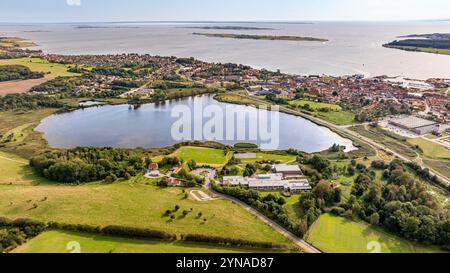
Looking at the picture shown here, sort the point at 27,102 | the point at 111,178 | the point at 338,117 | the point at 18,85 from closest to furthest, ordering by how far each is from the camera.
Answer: the point at 111,178
the point at 338,117
the point at 27,102
the point at 18,85

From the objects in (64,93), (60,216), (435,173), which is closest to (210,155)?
(60,216)

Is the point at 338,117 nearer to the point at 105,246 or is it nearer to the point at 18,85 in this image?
the point at 105,246

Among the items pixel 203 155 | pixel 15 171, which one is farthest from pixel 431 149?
pixel 15 171

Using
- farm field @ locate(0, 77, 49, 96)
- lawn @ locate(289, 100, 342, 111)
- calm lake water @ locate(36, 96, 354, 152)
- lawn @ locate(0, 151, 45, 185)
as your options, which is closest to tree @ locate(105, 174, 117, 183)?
lawn @ locate(0, 151, 45, 185)

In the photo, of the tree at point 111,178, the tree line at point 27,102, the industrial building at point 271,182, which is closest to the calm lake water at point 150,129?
the tree line at point 27,102

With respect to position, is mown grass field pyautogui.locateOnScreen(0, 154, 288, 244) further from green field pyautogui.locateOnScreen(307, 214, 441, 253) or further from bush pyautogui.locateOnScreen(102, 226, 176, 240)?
green field pyautogui.locateOnScreen(307, 214, 441, 253)
